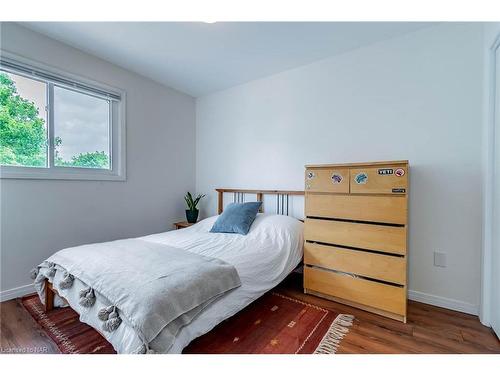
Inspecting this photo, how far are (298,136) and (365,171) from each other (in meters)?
1.02

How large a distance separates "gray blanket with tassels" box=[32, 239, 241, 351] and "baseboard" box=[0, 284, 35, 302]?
1.65ft

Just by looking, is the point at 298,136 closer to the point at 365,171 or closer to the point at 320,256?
the point at 365,171

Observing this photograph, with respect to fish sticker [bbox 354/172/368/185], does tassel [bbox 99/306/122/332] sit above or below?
below

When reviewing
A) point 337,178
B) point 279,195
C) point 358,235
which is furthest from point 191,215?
point 358,235

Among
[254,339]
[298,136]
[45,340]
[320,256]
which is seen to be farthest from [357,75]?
[45,340]

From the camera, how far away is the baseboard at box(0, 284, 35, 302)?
6.46 feet

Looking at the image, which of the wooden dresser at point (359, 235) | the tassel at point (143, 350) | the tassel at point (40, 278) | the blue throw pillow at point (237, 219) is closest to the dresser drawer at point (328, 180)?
the wooden dresser at point (359, 235)

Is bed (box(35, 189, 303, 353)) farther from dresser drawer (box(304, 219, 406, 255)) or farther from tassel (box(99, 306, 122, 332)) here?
dresser drawer (box(304, 219, 406, 255))

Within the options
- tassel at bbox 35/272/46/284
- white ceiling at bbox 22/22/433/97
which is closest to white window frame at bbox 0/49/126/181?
white ceiling at bbox 22/22/433/97

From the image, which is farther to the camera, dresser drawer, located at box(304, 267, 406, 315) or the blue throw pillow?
the blue throw pillow

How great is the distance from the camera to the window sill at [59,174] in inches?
78.4

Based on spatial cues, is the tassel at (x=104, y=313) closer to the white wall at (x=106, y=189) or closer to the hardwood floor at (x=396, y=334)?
the hardwood floor at (x=396, y=334)

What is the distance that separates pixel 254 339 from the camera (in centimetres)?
150

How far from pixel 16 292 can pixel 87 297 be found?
1.37 meters
